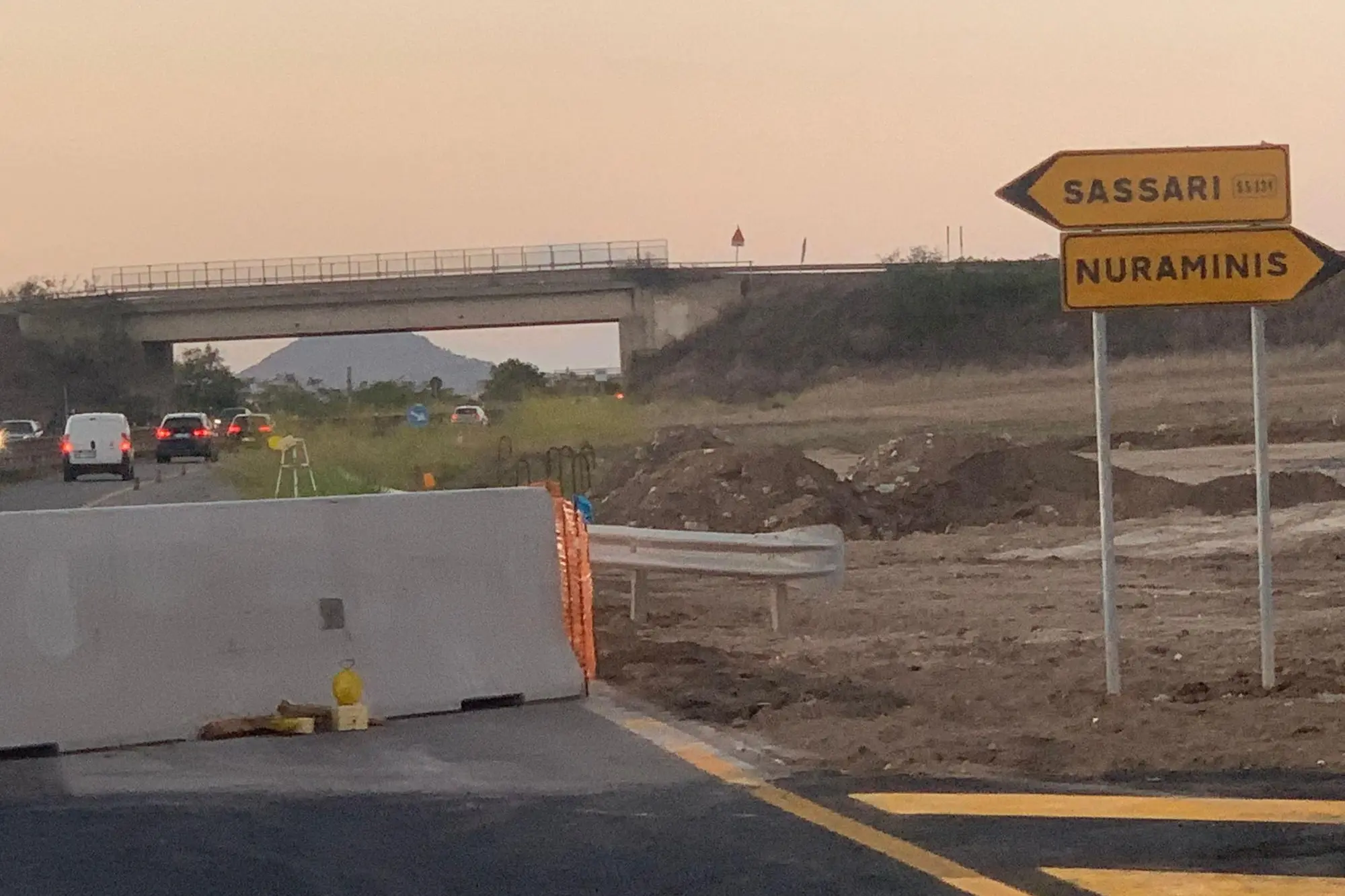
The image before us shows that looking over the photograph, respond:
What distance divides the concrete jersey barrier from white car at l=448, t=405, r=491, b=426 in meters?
49.4

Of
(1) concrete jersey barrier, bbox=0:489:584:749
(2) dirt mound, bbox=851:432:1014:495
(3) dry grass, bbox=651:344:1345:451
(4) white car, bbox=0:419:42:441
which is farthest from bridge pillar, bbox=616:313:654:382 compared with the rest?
(1) concrete jersey barrier, bbox=0:489:584:749

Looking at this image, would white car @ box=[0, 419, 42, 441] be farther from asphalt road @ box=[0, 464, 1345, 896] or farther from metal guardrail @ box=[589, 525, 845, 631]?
asphalt road @ box=[0, 464, 1345, 896]

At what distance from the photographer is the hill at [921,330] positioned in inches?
3622

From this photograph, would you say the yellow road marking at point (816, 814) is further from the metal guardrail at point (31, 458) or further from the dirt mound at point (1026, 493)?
the metal guardrail at point (31, 458)

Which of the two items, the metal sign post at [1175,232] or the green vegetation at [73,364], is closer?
the metal sign post at [1175,232]

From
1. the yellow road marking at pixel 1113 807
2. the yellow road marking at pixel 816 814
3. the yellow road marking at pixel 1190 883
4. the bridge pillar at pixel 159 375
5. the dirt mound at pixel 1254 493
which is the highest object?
the bridge pillar at pixel 159 375

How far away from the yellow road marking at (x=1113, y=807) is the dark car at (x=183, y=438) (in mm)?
54493

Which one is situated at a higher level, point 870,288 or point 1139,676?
point 870,288

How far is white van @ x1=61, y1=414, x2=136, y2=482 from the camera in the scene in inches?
1994

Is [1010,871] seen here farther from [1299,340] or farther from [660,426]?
[1299,340]

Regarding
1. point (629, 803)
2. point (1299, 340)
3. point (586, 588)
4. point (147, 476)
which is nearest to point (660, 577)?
point (586, 588)

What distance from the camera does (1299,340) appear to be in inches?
3533

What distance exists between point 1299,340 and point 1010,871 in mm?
87349

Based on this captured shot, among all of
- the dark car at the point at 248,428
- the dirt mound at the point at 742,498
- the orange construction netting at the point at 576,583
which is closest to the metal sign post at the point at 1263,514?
the orange construction netting at the point at 576,583
